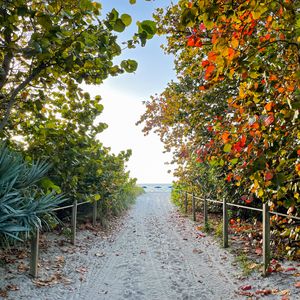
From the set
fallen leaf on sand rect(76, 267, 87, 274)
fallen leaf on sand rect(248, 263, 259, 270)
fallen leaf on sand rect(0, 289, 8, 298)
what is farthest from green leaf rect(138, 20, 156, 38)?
fallen leaf on sand rect(76, 267, 87, 274)

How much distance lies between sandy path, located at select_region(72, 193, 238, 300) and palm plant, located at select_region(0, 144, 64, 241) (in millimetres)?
1232

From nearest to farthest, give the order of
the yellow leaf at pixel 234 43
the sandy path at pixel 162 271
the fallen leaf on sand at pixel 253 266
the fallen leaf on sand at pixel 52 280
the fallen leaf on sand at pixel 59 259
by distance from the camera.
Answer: the yellow leaf at pixel 234 43
the sandy path at pixel 162 271
the fallen leaf on sand at pixel 52 280
the fallen leaf on sand at pixel 253 266
the fallen leaf on sand at pixel 59 259

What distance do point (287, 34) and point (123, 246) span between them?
255 inches

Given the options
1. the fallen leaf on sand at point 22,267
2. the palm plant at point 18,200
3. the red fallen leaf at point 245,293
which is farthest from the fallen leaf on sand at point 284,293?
the fallen leaf on sand at point 22,267

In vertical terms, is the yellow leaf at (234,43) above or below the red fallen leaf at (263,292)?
above

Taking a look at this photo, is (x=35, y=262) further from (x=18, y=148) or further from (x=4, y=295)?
(x=18, y=148)

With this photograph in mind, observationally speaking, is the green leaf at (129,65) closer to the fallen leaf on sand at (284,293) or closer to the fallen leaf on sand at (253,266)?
the fallen leaf on sand at (284,293)

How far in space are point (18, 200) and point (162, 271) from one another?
277cm

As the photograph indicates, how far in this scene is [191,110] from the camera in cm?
852

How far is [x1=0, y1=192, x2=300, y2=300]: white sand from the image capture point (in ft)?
15.8

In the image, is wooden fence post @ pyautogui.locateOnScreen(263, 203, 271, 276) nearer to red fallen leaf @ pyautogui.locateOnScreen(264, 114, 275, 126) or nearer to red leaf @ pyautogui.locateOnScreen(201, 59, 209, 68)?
red fallen leaf @ pyautogui.locateOnScreen(264, 114, 275, 126)

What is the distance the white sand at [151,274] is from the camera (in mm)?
4816

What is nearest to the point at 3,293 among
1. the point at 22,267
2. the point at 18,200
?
the point at 22,267

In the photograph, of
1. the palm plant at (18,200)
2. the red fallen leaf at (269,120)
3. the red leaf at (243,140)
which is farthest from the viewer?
the palm plant at (18,200)
